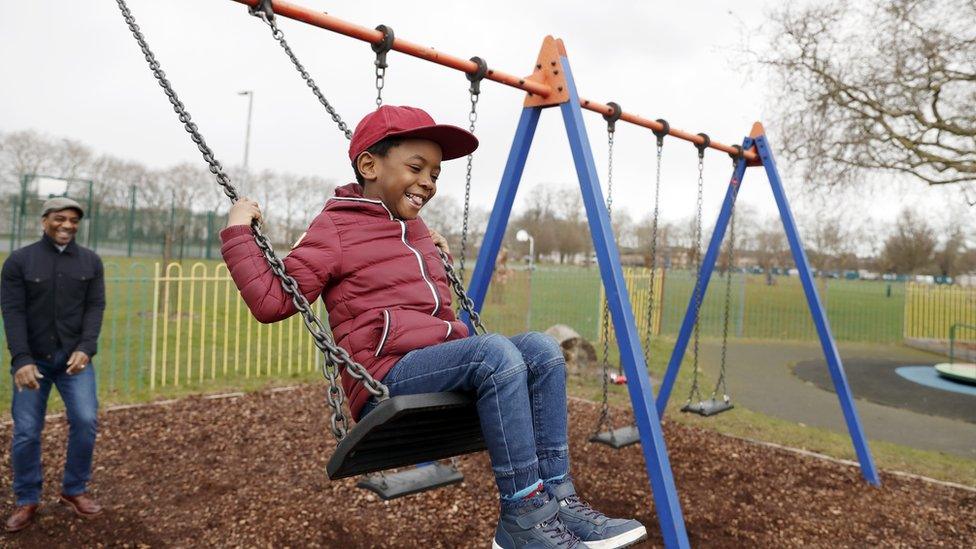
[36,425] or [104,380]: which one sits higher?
[36,425]

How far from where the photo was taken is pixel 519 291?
13.8 m

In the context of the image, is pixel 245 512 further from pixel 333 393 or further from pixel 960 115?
pixel 960 115

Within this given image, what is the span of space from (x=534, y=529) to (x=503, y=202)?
80.1 inches

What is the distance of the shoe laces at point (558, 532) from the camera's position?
5.25 feet

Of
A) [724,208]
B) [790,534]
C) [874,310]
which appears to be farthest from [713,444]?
[874,310]

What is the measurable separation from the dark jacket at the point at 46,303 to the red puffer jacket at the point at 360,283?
6.92 feet

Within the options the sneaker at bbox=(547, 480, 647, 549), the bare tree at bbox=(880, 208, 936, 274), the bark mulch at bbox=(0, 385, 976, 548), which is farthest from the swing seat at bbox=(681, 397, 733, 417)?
the bare tree at bbox=(880, 208, 936, 274)

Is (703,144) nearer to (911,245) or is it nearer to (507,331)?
(507,331)

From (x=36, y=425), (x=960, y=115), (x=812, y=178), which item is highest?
(x=960, y=115)

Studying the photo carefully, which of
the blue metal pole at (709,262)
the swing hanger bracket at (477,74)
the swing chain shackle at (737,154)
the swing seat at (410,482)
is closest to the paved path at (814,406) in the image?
the blue metal pole at (709,262)

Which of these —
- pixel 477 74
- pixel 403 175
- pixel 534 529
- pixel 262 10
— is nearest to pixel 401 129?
pixel 403 175

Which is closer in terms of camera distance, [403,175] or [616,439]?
[403,175]

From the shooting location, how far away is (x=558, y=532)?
5.33ft

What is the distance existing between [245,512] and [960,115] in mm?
10777
